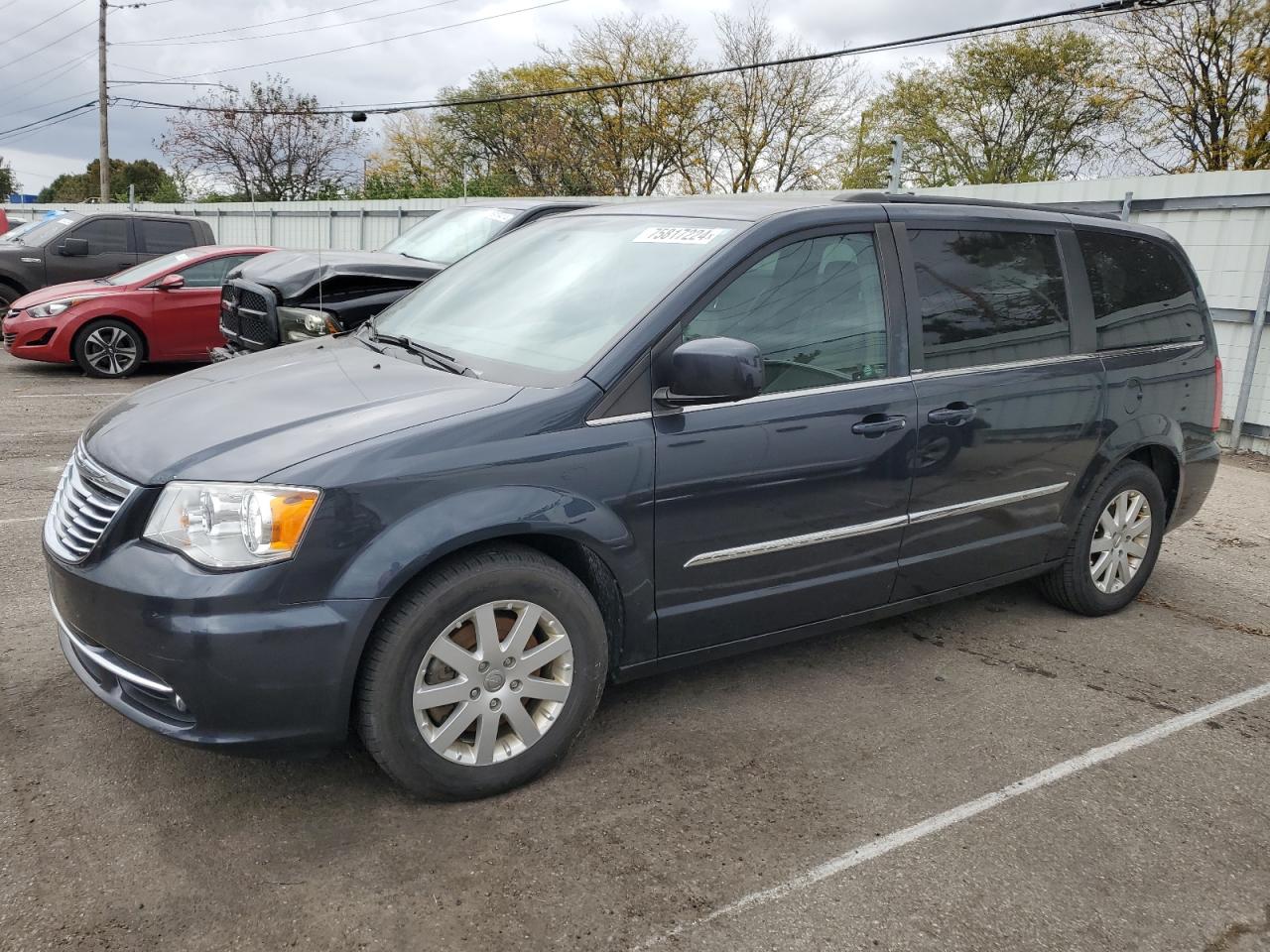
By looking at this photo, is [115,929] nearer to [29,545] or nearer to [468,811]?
[468,811]

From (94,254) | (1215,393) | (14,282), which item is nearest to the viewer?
(1215,393)

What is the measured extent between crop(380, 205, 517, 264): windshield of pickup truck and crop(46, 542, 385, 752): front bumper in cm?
609

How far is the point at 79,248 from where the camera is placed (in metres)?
13.1

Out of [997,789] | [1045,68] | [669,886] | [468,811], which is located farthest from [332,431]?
[1045,68]

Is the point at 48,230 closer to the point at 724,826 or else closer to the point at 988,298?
the point at 988,298

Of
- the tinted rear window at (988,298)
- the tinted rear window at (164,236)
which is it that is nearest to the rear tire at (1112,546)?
the tinted rear window at (988,298)

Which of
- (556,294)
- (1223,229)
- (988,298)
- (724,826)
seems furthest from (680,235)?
(1223,229)

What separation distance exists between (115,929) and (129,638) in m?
0.70

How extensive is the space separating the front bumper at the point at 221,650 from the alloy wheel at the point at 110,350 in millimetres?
9248

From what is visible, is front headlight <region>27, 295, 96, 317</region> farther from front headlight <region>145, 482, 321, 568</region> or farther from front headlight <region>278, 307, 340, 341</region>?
front headlight <region>145, 482, 321, 568</region>

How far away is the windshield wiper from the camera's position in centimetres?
340

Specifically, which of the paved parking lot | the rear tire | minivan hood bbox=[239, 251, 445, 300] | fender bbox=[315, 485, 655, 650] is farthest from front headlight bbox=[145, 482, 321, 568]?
minivan hood bbox=[239, 251, 445, 300]

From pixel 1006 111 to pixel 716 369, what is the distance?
1508 inches

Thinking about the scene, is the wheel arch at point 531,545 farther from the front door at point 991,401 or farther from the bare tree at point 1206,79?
the bare tree at point 1206,79
